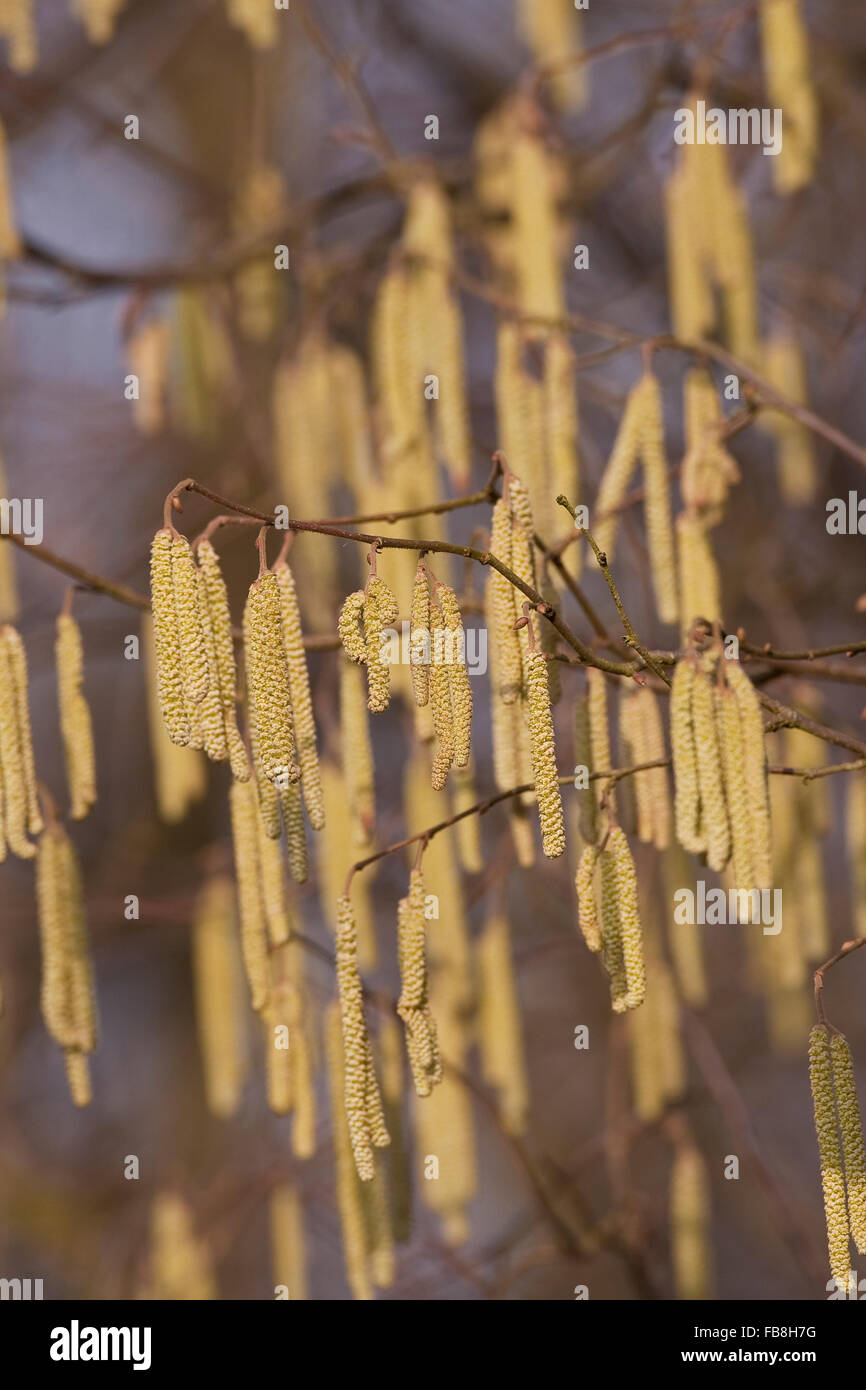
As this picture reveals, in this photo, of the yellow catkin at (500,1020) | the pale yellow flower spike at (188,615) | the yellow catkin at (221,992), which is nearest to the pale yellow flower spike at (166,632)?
the pale yellow flower spike at (188,615)

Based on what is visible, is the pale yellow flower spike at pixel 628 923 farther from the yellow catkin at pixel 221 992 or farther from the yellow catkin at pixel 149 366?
the yellow catkin at pixel 149 366

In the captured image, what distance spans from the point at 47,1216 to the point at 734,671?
4.53m

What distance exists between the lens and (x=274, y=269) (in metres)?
3.59

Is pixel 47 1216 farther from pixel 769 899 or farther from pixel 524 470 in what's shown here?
pixel 524 470

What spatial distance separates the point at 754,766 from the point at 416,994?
0.47 metres

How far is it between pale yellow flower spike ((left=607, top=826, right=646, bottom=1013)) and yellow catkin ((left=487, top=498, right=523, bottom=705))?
205mm

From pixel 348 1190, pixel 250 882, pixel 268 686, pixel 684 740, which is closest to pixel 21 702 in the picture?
pixel 250 882

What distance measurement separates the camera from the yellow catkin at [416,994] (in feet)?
5.40

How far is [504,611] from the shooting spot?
1565 millimetres

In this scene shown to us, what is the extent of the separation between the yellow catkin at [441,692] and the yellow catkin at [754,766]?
0.33 metres

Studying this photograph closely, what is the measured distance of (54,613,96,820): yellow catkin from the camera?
1.88m

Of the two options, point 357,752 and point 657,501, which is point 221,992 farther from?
point 657,501

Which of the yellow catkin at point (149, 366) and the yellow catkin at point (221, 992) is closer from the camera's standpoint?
the yellow catkin at point (221, 992)

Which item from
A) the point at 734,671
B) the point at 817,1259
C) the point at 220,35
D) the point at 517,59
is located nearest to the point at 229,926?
the point at 817,1259
